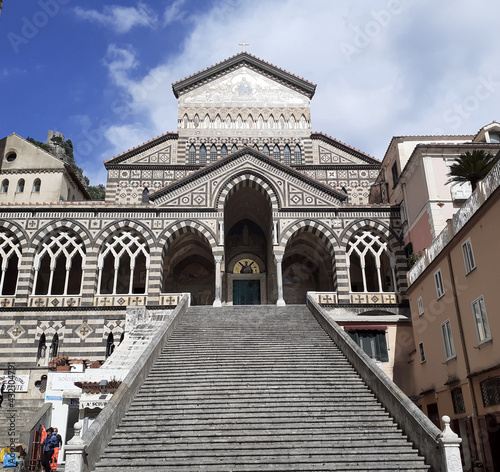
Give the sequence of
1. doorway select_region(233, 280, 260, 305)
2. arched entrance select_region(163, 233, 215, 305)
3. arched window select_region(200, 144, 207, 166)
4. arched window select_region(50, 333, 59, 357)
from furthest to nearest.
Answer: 1. arched window select_region(200, 144, 207, 166)
2. doorway select_region(233, 280, 260, 305)
3. arched entrance select_region(163, 233, 215, 305)
4. arched window select_region(50, 333, 59, 357)

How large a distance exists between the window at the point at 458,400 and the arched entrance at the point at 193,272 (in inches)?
720

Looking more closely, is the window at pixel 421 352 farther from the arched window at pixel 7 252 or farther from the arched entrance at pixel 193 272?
the arched window at pixel 7 252

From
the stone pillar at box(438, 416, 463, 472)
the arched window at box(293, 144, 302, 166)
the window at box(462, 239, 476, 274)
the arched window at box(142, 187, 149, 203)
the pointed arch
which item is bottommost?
the stone pillar at box(438, 416, 463, 472)

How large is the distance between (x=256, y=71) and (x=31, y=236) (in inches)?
855

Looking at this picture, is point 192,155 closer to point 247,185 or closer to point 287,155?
point 287,155

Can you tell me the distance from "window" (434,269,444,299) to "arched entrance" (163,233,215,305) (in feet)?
52.3

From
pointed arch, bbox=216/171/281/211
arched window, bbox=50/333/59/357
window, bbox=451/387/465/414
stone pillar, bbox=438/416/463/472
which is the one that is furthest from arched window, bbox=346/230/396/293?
arched window, bbox=50/333/59/357

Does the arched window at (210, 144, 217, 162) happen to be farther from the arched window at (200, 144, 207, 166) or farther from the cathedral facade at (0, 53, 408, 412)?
the arched window at (200, 144, 207, 166)

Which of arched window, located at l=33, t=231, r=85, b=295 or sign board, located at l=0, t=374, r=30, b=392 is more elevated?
arched window, located at l=33, t=231, r=85, b=295

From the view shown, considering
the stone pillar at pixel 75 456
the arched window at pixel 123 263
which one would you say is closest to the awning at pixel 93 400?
the stone pillar at pixel 75 456

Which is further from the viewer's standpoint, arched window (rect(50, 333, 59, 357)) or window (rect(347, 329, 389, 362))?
arched window (rect(50, 333, 59, 357))

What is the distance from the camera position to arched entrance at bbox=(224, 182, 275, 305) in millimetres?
32031

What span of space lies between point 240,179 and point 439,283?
14144 mm

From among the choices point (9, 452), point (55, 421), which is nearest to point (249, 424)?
point (9, 452)
